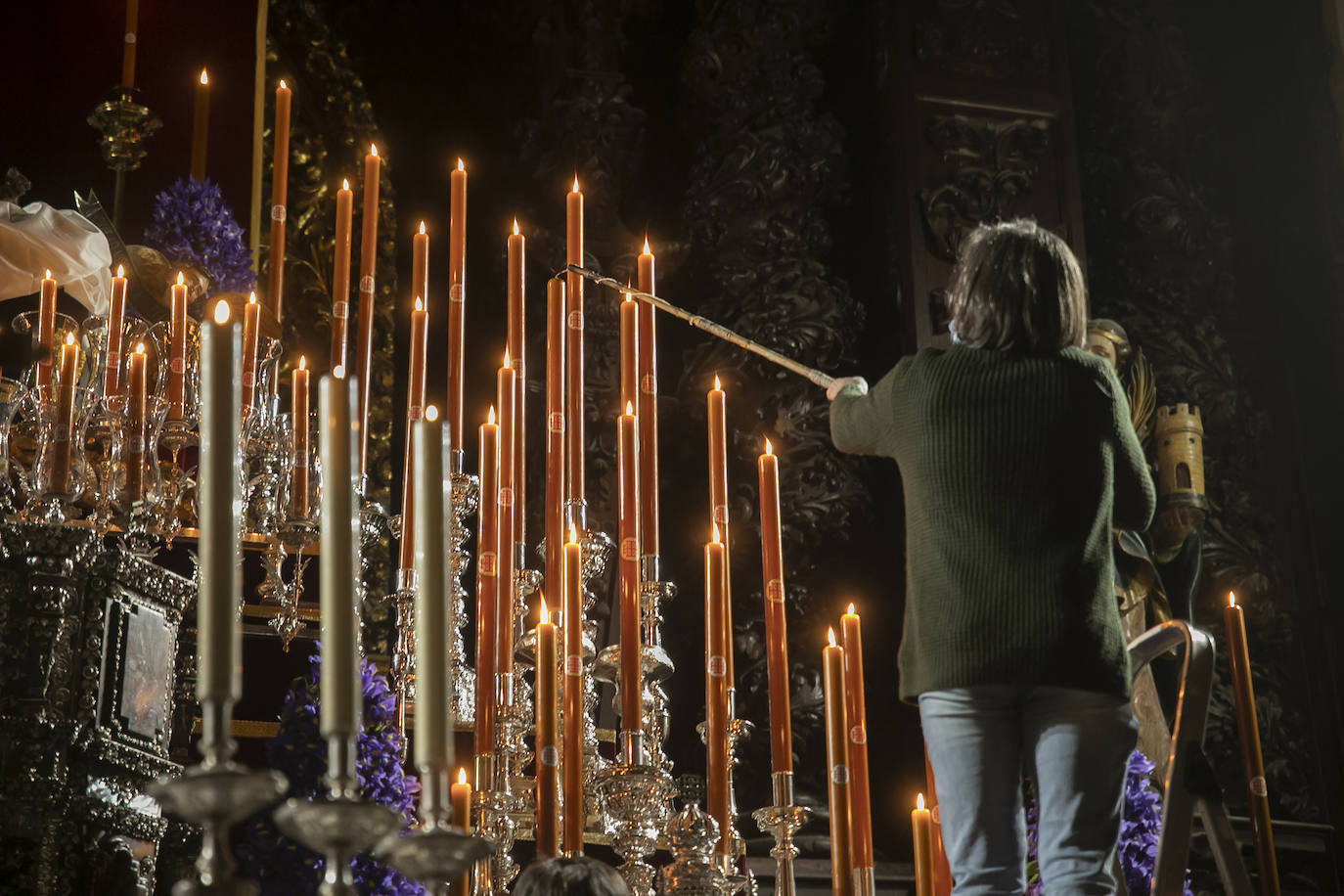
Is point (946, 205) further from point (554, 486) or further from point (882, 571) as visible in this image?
point (554, 486)

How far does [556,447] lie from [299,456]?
39 cm

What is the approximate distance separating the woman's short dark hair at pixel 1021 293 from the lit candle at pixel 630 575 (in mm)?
580

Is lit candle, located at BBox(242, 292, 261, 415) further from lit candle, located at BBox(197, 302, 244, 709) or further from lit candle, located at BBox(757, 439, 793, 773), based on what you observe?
lit candle, located at BBox(197, 302, 244, 709)

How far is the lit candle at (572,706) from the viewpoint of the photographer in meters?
2.01

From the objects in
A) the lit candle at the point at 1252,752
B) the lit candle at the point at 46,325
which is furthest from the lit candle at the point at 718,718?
the lit candle at the point at 46,325

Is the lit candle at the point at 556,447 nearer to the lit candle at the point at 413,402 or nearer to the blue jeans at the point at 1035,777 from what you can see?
the lit candle at the point at 413,402

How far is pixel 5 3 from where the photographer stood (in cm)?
365

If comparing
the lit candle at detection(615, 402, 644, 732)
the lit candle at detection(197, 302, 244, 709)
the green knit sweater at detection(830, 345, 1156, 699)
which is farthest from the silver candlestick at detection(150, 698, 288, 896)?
the lit candle at detection(615, 402, 644, 732)

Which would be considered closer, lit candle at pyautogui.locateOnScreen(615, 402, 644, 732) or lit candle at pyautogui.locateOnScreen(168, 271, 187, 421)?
lit candle at pyautogui.locateOnScreen(615, 402, 644, 732)

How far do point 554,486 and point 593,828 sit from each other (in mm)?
565

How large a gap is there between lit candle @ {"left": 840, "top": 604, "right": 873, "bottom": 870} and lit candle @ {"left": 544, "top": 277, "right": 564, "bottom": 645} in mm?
431

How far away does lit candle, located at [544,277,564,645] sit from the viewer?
2.39 m

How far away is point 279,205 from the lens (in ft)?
9.37

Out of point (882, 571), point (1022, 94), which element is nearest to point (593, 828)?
point (882, 571)
